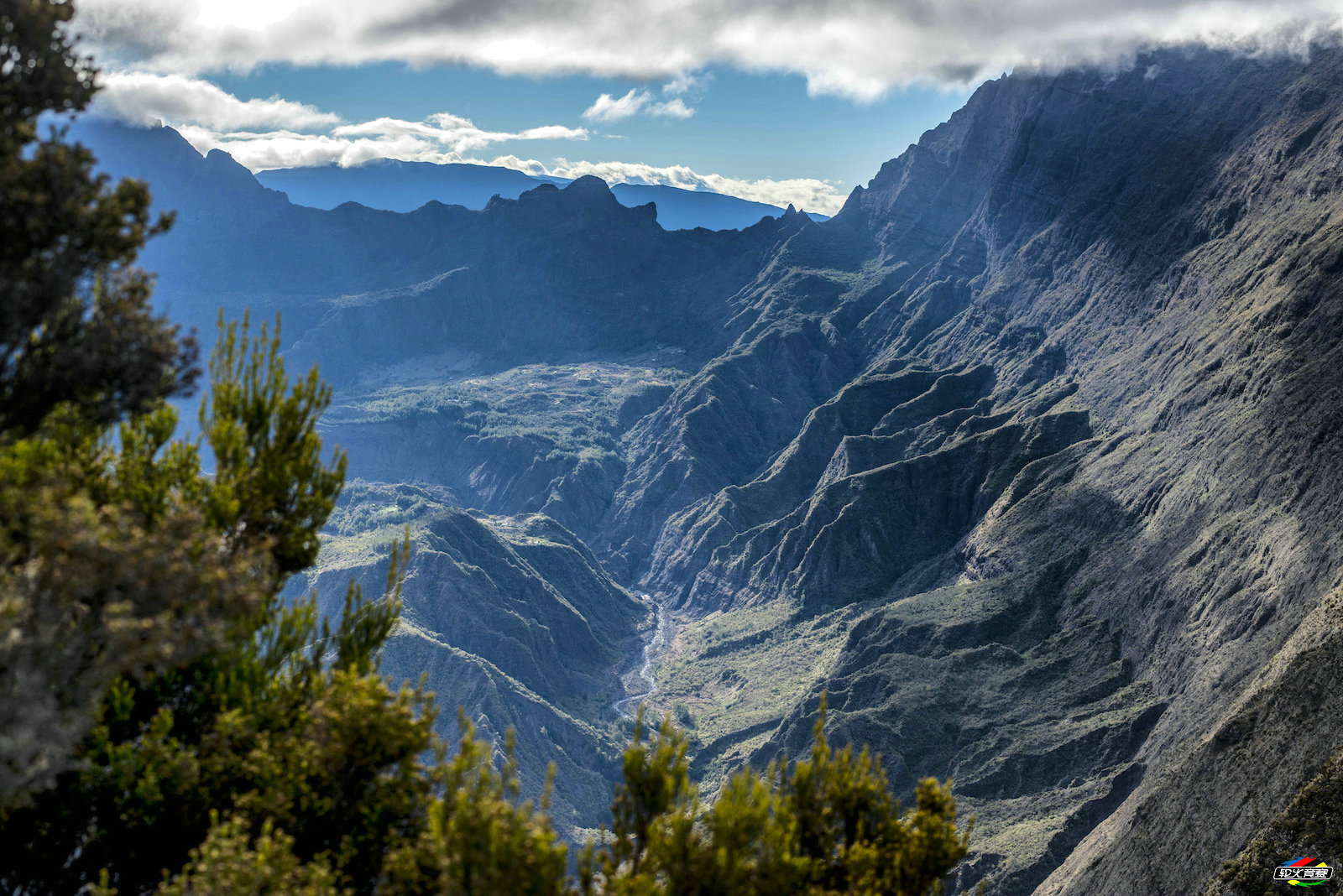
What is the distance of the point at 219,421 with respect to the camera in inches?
687

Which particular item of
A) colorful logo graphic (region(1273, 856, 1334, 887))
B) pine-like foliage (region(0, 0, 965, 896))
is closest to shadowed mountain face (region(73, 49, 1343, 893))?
colorful logo graphic (region(1273, 856, 1334, 887))

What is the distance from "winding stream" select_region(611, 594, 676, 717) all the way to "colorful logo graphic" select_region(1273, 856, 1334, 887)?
10399cm

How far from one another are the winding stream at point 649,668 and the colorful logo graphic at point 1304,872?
104 metres

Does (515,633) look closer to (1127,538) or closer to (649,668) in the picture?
(649,668)

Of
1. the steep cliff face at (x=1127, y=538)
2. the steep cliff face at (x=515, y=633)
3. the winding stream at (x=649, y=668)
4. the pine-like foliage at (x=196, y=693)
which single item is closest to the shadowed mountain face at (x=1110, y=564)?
the steep cliff face at (x=1127, y=538)

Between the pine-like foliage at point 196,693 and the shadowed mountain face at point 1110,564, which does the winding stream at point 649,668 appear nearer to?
the shadowed mountain face at point 1110,564

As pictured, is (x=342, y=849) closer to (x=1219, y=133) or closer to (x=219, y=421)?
(x=219, y=421)

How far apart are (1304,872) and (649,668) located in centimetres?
12961

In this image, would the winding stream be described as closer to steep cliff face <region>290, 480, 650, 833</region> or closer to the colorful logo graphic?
steep cliff face <region>290, 480, 650, 833</region>

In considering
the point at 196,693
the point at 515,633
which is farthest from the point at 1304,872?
the point at 515,633

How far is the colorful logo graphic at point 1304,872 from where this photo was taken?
38312 millimetres

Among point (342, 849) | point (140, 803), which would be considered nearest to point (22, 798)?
point (140, 803)

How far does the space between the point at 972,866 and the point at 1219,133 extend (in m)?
158

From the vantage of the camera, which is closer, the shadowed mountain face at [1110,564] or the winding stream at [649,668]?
the shadowed mountain face at [1110,564]
